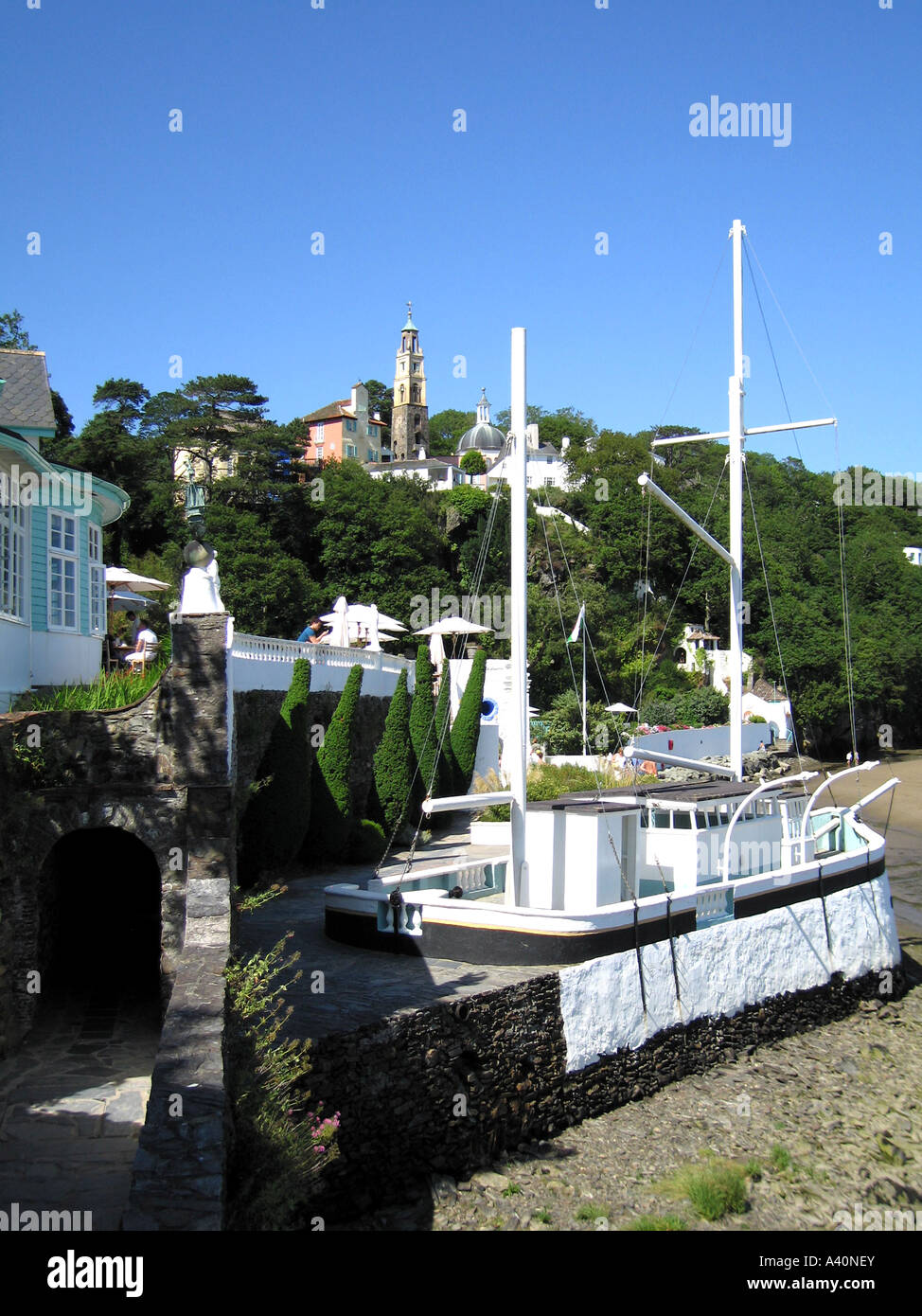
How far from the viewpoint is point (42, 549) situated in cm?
1392

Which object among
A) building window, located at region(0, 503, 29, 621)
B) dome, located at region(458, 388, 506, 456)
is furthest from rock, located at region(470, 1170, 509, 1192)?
dome, located at region(458, 388, 506, 456)

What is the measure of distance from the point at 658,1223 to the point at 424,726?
15.6 m

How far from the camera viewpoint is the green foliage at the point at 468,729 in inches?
1072

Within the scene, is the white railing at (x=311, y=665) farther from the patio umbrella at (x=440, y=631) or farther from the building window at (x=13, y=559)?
the patio umbrella at (x=440, y=631)

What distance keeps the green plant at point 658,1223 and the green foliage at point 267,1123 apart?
10.4ft

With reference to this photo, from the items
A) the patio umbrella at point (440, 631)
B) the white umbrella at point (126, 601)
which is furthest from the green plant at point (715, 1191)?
the patio umbrella at point (440, 631)

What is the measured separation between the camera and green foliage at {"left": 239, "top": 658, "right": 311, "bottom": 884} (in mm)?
17375

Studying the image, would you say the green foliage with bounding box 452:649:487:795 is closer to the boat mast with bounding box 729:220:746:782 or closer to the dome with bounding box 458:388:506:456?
the boat mast with bounding box 729:220:746:782

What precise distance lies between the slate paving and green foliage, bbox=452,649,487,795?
1546 centimetres

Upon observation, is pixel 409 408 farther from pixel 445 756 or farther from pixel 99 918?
pixel 99 918

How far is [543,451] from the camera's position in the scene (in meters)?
81.4

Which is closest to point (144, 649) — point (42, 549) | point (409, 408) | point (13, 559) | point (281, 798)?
point (281, 798)
